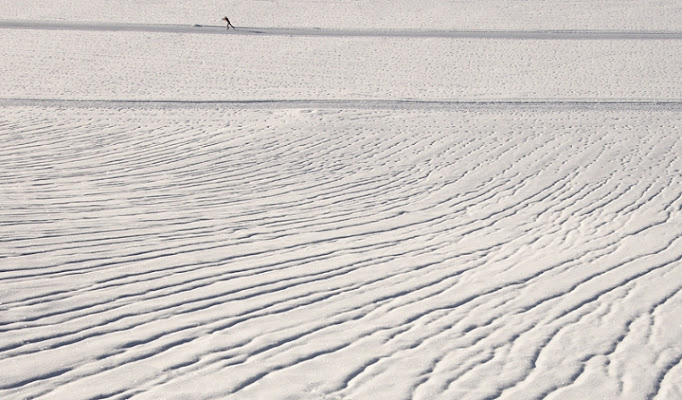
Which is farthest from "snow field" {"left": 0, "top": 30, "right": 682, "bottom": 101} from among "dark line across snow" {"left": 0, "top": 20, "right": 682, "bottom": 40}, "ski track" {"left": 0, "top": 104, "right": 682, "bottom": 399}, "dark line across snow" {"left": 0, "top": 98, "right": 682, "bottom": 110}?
"ski track" {"left": 0, "top": 104, "right": 682, "bottom": 399}

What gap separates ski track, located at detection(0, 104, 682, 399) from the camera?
4180 mm

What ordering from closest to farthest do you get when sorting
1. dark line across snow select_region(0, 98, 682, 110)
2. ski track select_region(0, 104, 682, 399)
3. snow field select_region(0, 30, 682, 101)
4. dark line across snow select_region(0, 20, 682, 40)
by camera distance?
ski track select_region(0, 104, 682, 399) → dark line across snow select_region(0, 98, 682, 110) → snow field select_region(0, 30, 682, 101) → dark line across snow select_region(0, 20, 682, 40)

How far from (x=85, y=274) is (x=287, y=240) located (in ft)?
6.17

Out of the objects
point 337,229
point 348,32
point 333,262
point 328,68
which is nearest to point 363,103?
point 328,68

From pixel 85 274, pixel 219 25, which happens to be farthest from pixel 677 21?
pixel 85 274

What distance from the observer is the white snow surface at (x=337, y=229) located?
4.26 metres

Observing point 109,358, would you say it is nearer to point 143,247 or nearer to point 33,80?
point 143,247

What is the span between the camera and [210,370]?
13.4ft

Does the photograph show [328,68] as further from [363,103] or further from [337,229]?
[337,229]

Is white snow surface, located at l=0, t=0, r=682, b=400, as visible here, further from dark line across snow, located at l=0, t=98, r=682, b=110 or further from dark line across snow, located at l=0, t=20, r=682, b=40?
dark line across snow, located at l=0, t=20, r=682, b=40

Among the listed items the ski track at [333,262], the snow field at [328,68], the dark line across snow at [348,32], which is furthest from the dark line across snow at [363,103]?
the dark line across snow at [348,32]

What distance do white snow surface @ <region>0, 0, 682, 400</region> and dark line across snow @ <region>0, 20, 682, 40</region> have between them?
15.2 feet

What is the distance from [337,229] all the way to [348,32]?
1757 cm

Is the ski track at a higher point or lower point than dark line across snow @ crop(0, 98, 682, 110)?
lower
